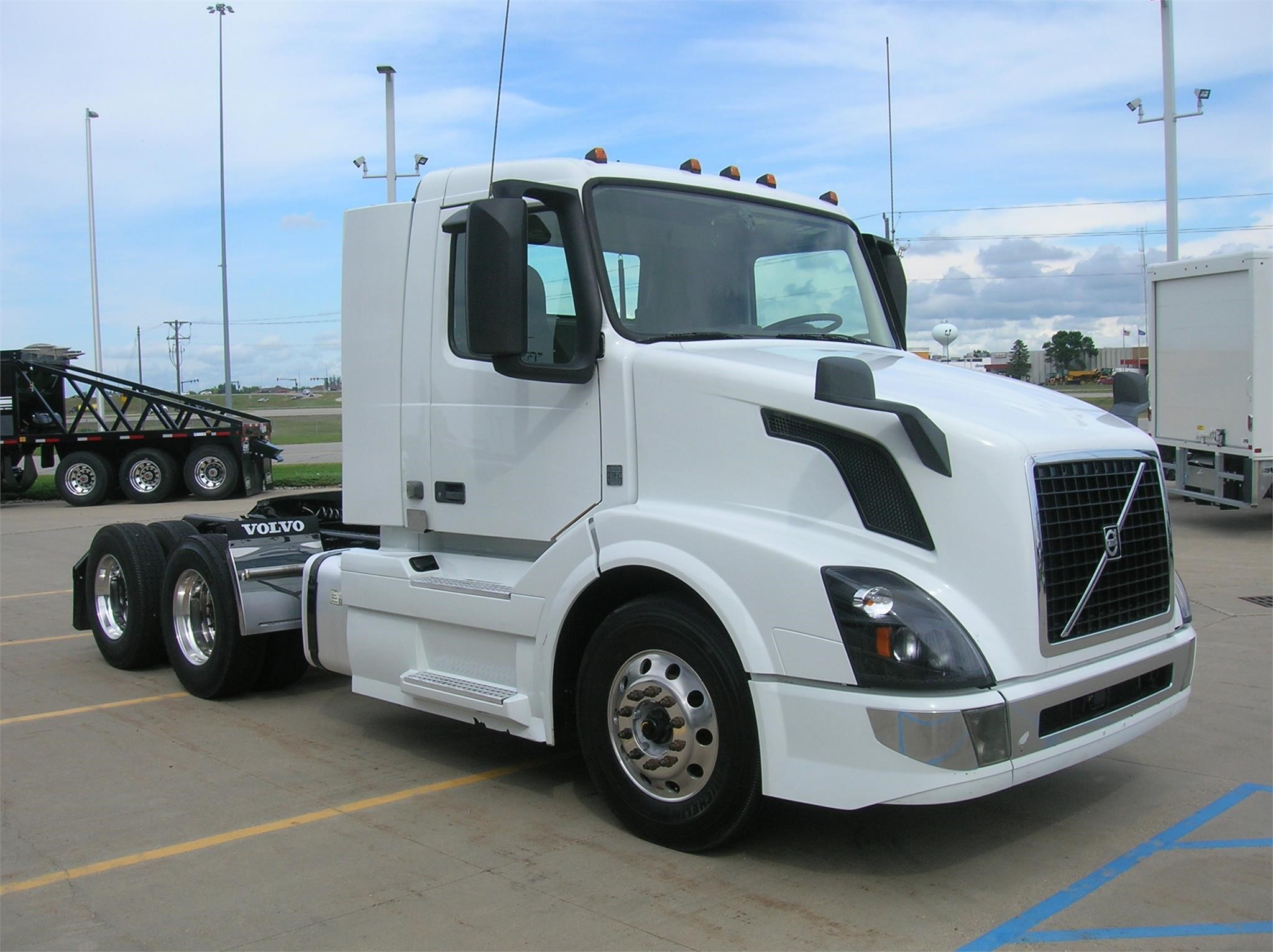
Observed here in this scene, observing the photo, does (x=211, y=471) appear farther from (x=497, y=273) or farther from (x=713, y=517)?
(x=713, y=517)

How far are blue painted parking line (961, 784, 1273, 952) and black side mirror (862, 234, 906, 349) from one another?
2646mm

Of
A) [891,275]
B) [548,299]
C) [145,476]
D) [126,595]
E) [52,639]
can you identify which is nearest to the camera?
[548,299]

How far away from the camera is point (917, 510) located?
12.9 feet

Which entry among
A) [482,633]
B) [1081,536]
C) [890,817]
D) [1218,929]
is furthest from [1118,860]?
[482,633]

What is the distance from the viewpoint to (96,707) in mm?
7000

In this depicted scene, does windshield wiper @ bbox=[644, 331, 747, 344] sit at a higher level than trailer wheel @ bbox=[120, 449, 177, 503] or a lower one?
higher

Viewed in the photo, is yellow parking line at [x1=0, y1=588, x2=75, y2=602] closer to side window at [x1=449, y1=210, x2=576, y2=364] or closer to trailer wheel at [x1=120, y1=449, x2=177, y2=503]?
side window at [x1=449, y1=210, x2=576, y2=364]

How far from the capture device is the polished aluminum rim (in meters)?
22.0

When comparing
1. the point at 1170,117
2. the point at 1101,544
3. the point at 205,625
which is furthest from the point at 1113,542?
the point at 1170,117

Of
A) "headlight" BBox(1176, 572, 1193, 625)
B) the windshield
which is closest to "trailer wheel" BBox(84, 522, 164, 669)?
the windshield

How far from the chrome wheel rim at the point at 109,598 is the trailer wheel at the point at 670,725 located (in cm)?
493

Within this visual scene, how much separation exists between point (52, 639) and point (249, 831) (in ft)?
18.0

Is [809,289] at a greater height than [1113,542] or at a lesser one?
greater

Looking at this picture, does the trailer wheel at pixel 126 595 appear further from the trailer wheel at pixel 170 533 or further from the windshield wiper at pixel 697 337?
the windshield wiper at pixel 697 337
